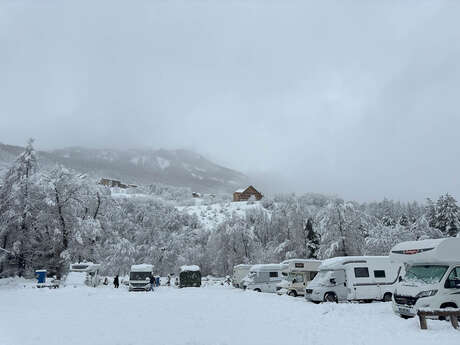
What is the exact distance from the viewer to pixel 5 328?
14117 millimetres

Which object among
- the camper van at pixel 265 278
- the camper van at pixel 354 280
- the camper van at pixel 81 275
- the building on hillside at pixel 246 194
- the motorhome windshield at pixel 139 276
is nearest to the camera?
the camper van at pixel 354 280

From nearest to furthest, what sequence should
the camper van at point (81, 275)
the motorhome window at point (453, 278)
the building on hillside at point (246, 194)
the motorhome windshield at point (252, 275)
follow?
the motorhome window at point (453, 278), the motorhome windshield at point (252, 275), the camper van at point (81, 275), the building on hillside at point (246, 194)

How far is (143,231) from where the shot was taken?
66875 millimetres

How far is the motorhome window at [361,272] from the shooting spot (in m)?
23.4

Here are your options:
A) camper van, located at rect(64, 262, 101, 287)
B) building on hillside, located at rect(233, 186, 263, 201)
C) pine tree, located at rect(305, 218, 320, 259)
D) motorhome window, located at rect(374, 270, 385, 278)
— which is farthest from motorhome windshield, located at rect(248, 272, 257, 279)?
building on hillside, located at rect(233, 186, 263, 201)

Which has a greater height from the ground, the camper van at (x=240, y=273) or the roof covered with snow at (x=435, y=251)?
the roof covered with snow at (x=435, y=251)

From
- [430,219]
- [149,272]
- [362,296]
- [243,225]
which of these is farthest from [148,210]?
[362,296]

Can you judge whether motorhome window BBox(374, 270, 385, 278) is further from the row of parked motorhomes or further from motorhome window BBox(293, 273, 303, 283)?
motorhome window BBox(293, 273, 303, 283)

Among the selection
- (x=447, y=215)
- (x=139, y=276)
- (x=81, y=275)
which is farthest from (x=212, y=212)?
(x=81, y=275)

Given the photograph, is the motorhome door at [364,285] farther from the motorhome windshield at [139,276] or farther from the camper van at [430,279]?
the motorhome windshield at [139,276]

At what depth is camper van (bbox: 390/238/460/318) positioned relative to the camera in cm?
1459

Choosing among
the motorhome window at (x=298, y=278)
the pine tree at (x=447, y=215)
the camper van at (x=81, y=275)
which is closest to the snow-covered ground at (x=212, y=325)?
the motorhome window at (x=298, y=278)

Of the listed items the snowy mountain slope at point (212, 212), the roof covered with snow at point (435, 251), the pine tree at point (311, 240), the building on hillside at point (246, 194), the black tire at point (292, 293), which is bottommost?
the black tire at point (292, 293)

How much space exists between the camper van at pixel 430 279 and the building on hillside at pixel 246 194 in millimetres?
138661
